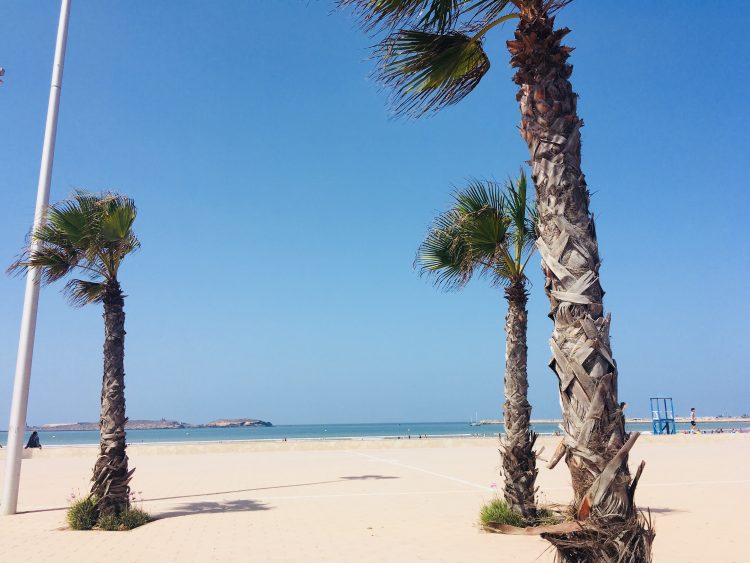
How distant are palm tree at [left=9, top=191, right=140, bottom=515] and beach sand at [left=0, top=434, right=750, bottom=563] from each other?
119 centimetres

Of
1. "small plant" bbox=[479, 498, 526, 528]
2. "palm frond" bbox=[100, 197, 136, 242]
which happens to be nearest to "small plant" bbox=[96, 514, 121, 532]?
"palm frond" bbox=[100, 197, 136, 242]

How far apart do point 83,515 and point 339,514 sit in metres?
4.25

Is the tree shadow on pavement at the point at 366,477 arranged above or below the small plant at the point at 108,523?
Answer: below

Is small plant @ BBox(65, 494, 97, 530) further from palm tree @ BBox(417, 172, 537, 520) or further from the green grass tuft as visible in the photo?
palm tree @ BBox(417, 172, 537, 520)

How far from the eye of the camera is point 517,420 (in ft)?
29.3

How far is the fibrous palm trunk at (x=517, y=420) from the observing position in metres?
8.80

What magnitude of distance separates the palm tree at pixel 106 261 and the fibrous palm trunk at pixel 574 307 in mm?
8141

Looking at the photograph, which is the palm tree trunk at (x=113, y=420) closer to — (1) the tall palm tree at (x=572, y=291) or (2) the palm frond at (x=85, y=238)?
(2) the palm frond at (x=85, y=238)

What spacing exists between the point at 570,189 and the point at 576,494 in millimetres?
1934

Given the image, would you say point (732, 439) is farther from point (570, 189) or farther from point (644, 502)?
point (570, 189)

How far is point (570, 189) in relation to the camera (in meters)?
Answer: 3.88

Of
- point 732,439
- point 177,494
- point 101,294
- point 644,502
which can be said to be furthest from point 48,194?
point 732,439

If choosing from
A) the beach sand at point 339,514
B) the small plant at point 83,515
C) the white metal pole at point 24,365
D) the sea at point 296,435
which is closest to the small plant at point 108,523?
the small plant at point 83,515

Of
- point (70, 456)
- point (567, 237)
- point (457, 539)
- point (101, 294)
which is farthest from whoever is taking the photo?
point (70, 456)
